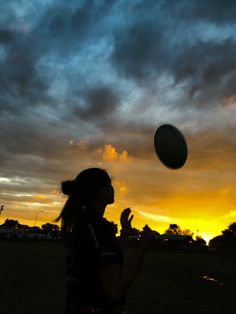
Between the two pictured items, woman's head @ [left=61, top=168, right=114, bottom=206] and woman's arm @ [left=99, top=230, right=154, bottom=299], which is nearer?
woman's arm @ [left=99, top=230, right=154, bottom=299]

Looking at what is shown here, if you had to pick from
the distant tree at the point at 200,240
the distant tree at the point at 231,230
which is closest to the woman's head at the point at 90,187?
the distant tree at the point at 231,230

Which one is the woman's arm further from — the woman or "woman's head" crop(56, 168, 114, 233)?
"woman's head" crop(56, 168, 114, 233)

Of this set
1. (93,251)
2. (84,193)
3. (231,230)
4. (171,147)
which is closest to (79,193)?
(84,193)

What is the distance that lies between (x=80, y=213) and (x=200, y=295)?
13198mm

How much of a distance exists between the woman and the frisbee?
197 centimetres

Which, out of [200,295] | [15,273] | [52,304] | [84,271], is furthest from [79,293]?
[15,273]

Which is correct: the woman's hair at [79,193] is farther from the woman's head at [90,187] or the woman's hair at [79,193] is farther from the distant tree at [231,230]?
the distant tree at [231,230]

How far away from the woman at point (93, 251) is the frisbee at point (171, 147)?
1.97 meters

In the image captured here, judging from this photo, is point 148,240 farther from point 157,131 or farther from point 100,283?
point 157,131

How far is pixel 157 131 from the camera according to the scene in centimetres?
538

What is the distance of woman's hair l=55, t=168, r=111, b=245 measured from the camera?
3217 mm

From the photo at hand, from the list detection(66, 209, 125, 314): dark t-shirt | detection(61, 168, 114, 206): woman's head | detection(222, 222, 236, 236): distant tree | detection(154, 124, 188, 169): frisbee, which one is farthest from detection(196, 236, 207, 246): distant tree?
detection(66, 209, 125, 314): dark t-shirt

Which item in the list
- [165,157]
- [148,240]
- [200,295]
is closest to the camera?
[148,240]

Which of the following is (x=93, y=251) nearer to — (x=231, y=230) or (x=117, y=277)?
(x=117, y=277)
